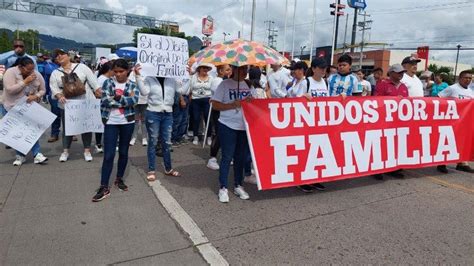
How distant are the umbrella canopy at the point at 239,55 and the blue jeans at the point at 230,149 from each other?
913 millimetres

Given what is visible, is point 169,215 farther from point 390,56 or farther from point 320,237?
point 390,56

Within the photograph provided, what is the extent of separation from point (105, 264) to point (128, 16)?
66.9 meters

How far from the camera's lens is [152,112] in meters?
5.06

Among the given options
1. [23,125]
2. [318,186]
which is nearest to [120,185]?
[23,125]

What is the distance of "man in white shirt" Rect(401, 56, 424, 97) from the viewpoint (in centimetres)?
580

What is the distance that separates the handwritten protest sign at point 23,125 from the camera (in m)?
5.65

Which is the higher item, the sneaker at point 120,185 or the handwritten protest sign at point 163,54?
the handwritten protest sign at point 163,54

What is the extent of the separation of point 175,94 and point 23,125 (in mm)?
2514

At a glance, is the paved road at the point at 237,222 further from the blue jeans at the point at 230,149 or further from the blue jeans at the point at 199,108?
the blue jeans at the point at 199,108

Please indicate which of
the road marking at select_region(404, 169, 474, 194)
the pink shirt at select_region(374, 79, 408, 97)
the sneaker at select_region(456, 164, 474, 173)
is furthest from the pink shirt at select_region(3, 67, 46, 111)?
the sneaker at select_region(456, 164, 474, 173)

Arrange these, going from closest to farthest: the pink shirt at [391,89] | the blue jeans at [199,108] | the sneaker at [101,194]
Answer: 1. the sneaker at [101,194]
2. the pink shirt at [391,89]
3. the blue jeans at [199,108]

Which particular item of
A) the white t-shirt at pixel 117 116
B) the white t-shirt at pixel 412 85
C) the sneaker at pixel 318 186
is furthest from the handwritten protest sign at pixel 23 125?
the white t-shirt at pixel 412 85

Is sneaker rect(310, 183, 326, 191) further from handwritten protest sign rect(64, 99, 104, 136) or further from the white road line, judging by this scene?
handwritten protest sign rect(64, 99, 104, 136)

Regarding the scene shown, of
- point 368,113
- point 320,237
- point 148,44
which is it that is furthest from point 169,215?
point 368,113
